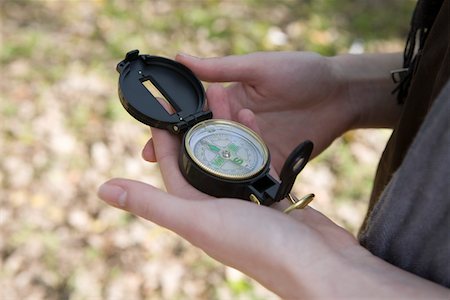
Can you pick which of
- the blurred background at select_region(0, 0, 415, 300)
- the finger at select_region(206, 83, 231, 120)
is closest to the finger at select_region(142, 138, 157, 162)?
the finger at select_region(206, 83, 231, 120)

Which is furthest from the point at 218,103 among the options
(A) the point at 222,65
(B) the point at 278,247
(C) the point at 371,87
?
(B) the point at 278,247

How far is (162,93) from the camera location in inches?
71.7

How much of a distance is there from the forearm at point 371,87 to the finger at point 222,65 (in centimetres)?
27

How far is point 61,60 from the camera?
3.47 metres

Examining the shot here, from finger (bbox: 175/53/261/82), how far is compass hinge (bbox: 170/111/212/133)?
177 mm

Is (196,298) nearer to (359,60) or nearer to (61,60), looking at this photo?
(359,60)

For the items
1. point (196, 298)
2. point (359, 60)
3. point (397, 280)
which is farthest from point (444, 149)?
point (196, 298)

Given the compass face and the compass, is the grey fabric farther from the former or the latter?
the compass face

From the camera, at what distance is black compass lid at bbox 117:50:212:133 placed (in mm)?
1677

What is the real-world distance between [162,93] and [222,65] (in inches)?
8.1

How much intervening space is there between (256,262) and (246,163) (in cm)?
43

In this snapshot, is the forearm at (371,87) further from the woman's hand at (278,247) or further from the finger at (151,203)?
the finger at (151,203)

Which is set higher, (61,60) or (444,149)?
(444,149)

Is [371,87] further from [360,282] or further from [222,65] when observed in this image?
[360,282]
